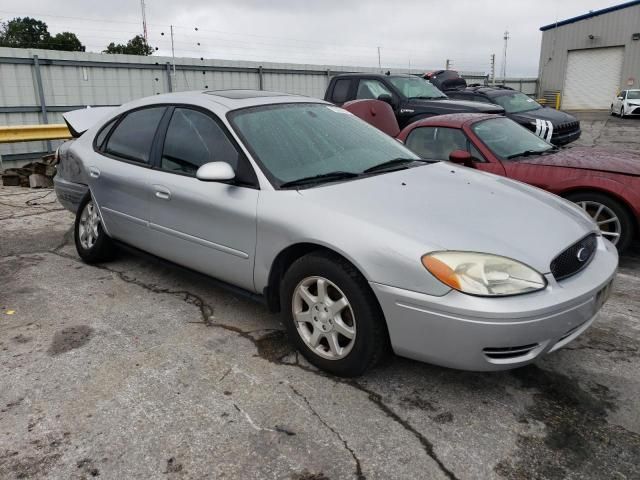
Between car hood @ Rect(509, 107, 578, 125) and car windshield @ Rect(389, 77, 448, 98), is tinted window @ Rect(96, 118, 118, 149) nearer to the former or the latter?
car windshield @ Rect(389, 77, 448, 98)

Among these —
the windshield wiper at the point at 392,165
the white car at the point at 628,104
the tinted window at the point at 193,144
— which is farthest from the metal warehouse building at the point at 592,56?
the tinted window at the point at 193,144

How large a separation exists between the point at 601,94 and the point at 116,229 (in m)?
35.0

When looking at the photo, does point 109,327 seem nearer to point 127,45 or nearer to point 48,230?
point 48,230

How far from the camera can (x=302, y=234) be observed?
9.16 ft

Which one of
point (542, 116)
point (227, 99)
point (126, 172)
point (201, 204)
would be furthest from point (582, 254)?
point (542, 116)

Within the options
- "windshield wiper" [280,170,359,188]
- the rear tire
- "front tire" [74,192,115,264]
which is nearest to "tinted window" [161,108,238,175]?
"windshield wiper" [280,170,359,188]

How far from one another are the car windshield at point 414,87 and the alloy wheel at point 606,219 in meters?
5.57

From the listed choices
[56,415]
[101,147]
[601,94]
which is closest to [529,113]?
[101,147]

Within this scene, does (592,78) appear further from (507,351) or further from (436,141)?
(507,351)

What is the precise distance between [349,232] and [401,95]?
7.64 m

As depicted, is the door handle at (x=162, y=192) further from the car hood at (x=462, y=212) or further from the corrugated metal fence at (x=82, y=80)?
the corrugated metal fence at (x=82, y=80)

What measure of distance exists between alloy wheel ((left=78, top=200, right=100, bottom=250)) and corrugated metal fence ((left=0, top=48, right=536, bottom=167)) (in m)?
6.86

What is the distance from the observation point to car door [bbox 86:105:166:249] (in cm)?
388

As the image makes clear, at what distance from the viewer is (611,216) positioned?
15.3 feet
